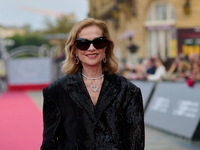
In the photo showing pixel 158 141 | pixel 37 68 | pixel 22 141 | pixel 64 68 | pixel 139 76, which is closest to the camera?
pixel 64 68

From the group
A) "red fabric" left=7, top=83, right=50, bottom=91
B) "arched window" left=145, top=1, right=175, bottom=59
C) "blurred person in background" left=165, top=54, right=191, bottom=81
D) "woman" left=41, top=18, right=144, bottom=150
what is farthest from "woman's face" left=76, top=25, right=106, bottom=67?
"red fabric" left=7, top=83, right=50, bottom=91

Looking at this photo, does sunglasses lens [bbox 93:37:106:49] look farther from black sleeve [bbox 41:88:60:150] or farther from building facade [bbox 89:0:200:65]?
building facade [bbox 89:0:200:65]

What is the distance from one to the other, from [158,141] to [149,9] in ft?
75.1

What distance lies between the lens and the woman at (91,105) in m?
2.76

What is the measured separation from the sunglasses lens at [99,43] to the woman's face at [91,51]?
23mm

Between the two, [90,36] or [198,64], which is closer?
[90,36]

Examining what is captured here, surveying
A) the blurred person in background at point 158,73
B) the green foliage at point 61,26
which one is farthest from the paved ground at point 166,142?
the green foliage at point 61,26

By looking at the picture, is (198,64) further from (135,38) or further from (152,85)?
(135,38)

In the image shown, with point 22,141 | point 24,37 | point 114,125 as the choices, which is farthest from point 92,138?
point 24,37

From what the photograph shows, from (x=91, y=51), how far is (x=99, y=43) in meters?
0.08

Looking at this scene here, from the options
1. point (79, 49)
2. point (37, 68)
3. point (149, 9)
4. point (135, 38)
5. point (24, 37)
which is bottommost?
point (24, 37)

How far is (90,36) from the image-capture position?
2.88m

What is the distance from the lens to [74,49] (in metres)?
3.01

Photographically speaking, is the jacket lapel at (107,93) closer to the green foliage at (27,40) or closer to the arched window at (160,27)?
the arched window at (160,27)
